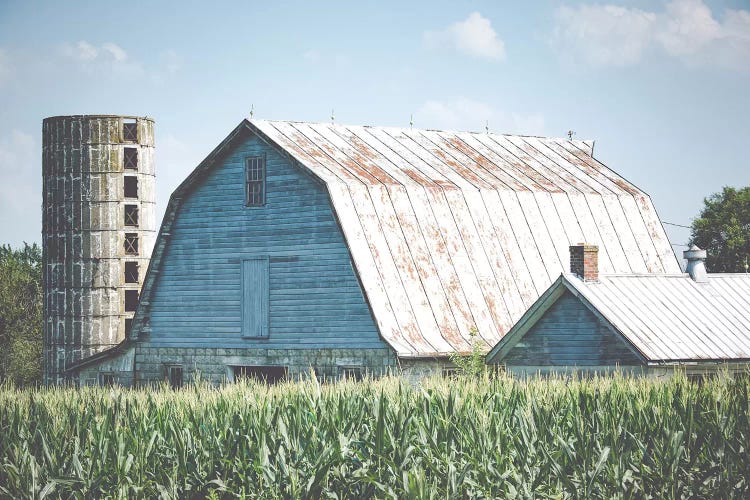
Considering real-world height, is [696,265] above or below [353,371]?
above

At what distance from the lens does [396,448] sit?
1566 centimetres

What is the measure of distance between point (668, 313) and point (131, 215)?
3065 cm

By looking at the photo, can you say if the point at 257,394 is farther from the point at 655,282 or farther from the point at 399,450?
the point at 655,282

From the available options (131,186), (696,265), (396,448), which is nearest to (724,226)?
(131,186)

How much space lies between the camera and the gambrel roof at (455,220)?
30.2 metres

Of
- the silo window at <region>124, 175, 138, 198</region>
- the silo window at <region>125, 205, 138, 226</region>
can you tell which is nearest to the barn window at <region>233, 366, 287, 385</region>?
the silo window at <region>125, 205, 138, 226</region>

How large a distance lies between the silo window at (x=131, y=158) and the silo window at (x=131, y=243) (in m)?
3.01

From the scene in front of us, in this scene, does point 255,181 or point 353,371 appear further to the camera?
point 255,181

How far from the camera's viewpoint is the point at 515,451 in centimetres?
1591

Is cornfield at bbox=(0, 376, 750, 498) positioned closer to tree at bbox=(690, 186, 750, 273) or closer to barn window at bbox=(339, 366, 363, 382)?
barn window at bbox=(339, 366, 363, 382)

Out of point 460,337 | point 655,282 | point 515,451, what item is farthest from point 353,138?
point 515,451

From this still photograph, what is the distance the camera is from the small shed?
24797 mm

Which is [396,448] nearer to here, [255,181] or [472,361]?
[472,361]

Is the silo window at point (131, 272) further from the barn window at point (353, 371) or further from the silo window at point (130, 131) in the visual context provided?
the barn window at point (353, 371)
